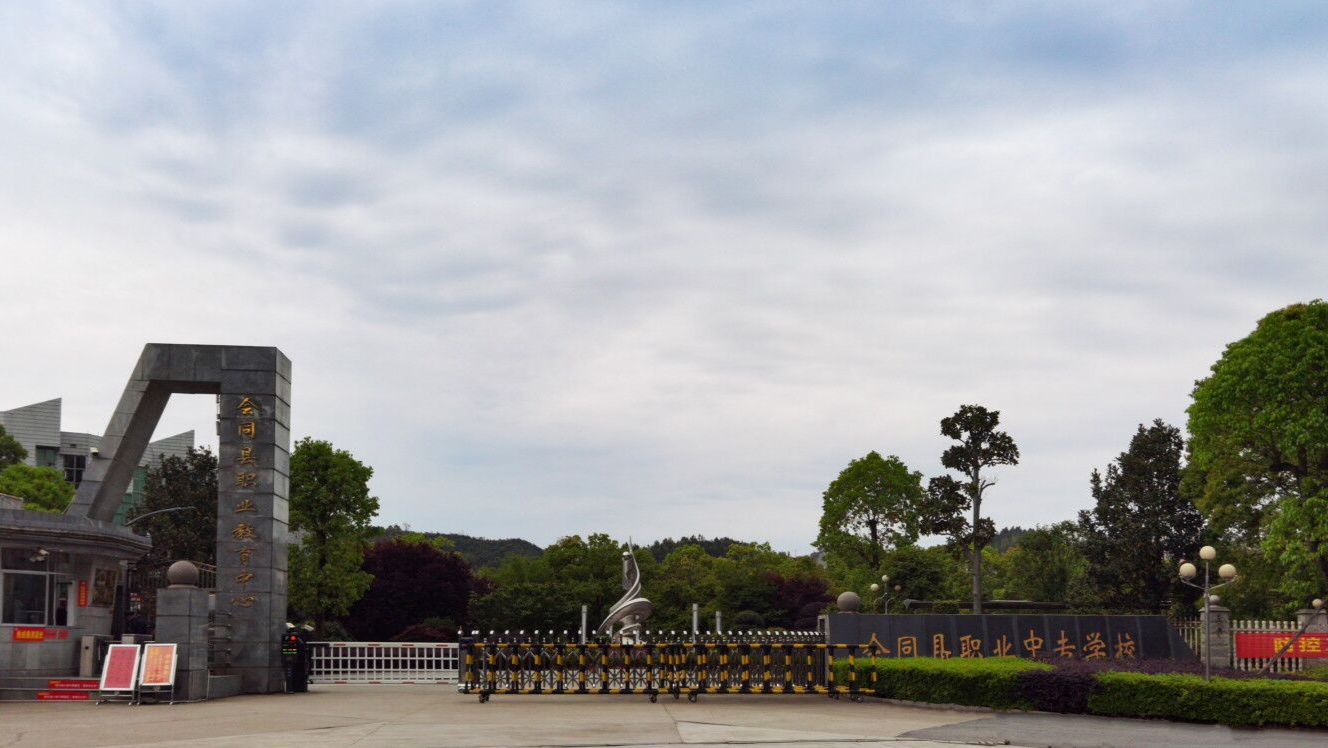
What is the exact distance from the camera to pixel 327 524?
5253cm

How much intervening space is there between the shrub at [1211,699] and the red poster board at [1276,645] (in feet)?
53.2

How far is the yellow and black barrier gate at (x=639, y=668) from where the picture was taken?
2528 cm

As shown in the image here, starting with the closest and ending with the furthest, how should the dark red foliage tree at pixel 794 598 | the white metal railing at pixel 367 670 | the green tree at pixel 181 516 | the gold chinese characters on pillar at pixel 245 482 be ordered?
the gold chinese characters on pillar at pixel 245 482, the white metal railing at pixel 367 670, the dark red foliage tree at pixel 794 598, the green tree at pixel 181 516

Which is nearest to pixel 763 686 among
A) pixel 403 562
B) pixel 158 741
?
pixel 158 741

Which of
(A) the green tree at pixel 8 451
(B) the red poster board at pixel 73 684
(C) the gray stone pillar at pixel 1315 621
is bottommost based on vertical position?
(B) the red poster board at pixel 73 684

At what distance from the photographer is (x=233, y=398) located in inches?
1118

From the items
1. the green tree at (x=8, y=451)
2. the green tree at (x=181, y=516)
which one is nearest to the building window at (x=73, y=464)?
the green tree at (x=8, y=451)

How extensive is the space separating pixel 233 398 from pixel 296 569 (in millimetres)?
24914

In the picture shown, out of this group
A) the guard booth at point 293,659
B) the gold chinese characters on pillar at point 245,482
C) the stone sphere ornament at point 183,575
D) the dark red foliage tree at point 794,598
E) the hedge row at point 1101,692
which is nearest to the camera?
the hedge row at point 1101,692

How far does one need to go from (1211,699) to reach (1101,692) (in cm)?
191

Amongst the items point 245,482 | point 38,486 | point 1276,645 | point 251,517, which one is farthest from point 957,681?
point 38,486

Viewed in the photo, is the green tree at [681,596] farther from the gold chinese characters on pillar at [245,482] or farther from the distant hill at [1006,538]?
the distant hill at [1006,538]

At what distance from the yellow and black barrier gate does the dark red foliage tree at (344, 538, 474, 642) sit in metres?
36.6

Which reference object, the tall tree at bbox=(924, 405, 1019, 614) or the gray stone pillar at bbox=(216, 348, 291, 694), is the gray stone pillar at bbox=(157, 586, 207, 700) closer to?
the gray stone pillar at bbox=(216, 348, 291, 694)
